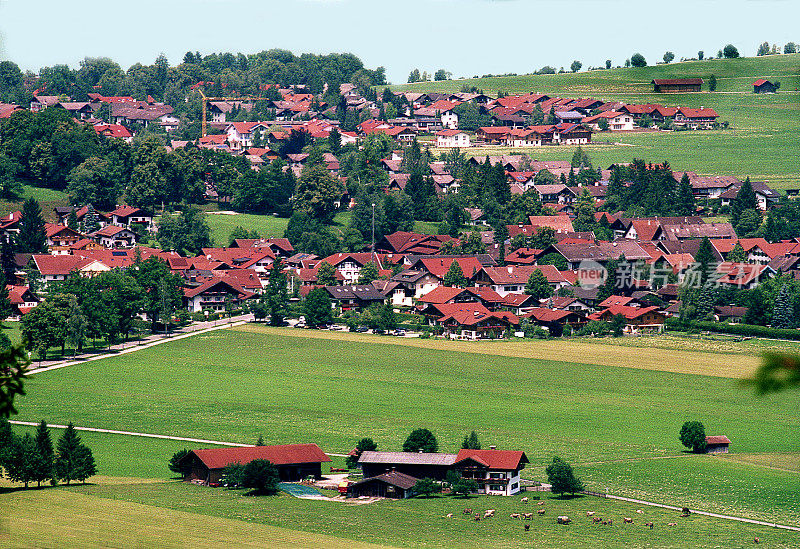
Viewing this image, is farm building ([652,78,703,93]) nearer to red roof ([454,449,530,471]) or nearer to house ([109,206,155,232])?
house ([109,206,155,232])

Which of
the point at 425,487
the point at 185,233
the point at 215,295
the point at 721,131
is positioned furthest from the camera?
the point at 721,131

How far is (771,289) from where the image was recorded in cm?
9262

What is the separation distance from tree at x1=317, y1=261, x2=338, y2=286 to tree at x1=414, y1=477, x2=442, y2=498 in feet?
184

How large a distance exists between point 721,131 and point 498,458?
125604 millimetres

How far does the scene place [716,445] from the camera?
53.8 m

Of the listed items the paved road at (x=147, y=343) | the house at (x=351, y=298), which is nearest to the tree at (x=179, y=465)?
the paved road at (x=147, y=343)

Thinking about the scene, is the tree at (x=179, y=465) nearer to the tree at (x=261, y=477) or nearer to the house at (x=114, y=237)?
the tree at (x=261, y=477)

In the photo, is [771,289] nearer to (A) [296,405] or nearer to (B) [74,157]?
(A) [296,405]

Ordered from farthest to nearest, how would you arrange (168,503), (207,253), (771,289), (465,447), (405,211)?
(405,211) → (207,253) → (771,289) → (465,447) → (168,503)

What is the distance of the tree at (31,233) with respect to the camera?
340 ft

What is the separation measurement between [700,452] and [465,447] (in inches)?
471

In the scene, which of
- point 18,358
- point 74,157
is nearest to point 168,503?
point 18,358

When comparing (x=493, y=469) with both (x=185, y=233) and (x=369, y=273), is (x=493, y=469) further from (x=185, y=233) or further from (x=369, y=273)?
(x=185, y=233)

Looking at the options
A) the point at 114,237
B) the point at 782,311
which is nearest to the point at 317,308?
the point at 114,237
